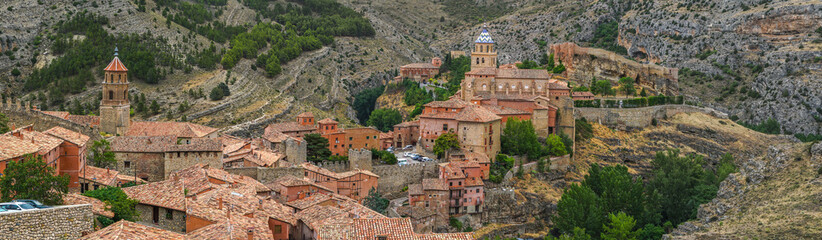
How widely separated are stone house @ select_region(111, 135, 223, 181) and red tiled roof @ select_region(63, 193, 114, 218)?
14.7m

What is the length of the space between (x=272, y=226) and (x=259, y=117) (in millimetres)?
45282

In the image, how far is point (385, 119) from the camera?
276 feet

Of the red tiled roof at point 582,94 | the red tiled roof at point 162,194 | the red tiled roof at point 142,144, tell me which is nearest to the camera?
the red tiled roof at point 162,194

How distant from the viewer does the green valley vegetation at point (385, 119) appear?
274 feet

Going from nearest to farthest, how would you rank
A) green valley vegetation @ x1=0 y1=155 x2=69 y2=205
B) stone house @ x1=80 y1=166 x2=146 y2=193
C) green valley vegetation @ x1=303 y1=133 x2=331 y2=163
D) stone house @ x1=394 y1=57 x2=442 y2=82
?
green valley vegetation @ x1=0 y1=155 x2=69 y2=205 → stone house @ x1=80 y1=166 x2=146 y2=193 → green valley vegetation @ x1=303 y1=133 x2=331 y2=163 → stone house @ x1=394 y1=57 x2=442 y2=82

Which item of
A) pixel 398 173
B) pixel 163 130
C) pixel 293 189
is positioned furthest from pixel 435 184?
pixel 163 130

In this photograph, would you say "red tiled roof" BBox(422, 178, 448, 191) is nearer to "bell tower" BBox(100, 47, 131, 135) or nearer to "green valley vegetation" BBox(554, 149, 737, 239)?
"green valley vegetation" BBox(554, 149, 737, 239)

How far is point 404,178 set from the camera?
57.6 meters

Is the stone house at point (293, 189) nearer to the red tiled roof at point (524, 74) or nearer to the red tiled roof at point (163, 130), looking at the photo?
the red tiled roof at point (163, 130)

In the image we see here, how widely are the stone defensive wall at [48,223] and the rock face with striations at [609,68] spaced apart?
6915cm

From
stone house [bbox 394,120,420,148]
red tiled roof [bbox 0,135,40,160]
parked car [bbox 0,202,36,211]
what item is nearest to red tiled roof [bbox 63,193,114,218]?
red tiled roof [bbox 0,135,40,160]

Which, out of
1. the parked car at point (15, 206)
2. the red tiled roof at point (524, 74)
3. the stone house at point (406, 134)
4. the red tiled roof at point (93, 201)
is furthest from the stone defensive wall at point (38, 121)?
the red tiled roof at point (524, 74)

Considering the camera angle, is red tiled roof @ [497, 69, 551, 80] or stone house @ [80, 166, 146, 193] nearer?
stone house @ [80, 166, 146, 193]

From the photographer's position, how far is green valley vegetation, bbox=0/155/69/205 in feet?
87.4
